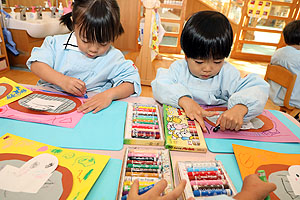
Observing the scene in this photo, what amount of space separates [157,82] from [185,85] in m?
0.13

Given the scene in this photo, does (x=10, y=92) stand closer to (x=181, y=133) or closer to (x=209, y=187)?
(x=181, y=133)

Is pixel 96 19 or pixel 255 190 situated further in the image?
pixel 96 19

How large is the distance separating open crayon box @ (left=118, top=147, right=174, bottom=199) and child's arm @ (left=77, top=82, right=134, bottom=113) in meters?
0.26

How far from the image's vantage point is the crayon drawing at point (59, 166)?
36cm

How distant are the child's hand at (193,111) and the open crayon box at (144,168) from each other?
0.20 meters

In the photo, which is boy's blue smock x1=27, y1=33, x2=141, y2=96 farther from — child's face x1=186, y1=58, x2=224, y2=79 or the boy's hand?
the boy's hand

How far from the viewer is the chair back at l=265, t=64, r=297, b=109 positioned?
4.30 feet

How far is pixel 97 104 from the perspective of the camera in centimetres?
69

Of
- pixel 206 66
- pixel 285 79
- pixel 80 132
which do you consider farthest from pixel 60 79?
pixel 285 79

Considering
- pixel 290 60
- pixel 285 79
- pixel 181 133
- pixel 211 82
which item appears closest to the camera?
pixel 181 133

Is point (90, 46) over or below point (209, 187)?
over

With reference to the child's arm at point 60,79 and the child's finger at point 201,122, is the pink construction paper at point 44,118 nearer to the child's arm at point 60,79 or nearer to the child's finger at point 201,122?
the child's arm at point 60,79

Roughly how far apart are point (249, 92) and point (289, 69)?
3.90 feet

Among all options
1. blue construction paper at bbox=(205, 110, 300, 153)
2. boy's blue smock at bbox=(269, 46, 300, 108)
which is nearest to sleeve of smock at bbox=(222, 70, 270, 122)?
blue construction paper at bbox=(205, 110, 300, 153)
